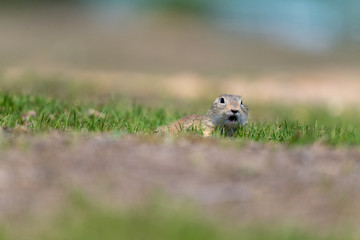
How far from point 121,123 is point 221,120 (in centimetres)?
120

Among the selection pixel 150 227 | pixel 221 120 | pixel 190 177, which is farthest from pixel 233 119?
Result: pixel 150 227

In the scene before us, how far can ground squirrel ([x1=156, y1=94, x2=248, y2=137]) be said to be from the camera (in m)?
7.71

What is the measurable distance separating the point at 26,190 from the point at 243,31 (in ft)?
117

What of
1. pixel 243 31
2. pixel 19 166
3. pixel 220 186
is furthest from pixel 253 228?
pixel 243 31

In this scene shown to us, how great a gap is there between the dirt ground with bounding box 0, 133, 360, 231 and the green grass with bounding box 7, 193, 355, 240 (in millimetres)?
148

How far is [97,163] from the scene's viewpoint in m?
5.02

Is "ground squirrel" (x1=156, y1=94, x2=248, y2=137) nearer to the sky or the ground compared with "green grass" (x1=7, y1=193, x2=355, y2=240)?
nearer to the sky

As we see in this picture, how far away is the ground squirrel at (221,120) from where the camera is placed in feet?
25.3

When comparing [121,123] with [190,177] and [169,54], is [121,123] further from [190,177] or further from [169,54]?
[169,54]

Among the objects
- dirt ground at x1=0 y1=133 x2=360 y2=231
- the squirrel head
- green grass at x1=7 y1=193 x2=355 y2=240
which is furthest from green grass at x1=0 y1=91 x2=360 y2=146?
green grass at x1=7 y1=193 x2=355 y2=240

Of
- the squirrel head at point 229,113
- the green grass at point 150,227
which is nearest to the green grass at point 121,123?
the squirrel head at point 229,113

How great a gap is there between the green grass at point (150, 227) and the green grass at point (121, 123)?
2324 mm

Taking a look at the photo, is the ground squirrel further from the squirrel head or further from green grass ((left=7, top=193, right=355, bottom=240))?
green grass ((left=7, top=193, right=355, bottom=240))

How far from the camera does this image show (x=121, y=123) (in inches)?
A: 314
